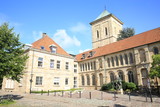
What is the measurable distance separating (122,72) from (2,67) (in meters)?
22.1

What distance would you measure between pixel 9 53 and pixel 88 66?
23255 millimetres

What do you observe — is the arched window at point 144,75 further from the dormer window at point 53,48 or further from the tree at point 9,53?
the tree at point 9,53

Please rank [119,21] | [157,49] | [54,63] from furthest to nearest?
[119,21]
[54,63]
[157,49]

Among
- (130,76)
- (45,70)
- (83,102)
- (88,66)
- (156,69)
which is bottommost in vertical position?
(83,102)

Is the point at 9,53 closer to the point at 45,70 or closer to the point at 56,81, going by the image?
the point at 45,70

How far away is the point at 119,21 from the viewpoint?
50.5m

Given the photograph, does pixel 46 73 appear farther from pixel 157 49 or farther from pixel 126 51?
pixel 157 49

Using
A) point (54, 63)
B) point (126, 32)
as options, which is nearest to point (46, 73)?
point (54, 63)

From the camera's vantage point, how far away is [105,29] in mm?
47594

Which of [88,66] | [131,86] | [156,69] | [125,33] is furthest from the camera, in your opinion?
[125,33]

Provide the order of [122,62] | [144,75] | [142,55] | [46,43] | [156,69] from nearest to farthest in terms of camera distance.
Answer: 1. [156,69]
2. [144,75]
3. [142,55]
4. [122,62]
5. [46,43]

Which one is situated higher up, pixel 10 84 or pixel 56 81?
pixel 56 81

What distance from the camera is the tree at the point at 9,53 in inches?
498

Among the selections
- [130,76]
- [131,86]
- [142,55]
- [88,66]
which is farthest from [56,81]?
[142,55]
